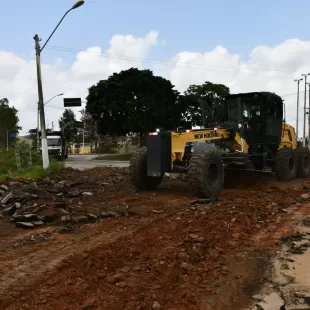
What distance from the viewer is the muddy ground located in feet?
14.6

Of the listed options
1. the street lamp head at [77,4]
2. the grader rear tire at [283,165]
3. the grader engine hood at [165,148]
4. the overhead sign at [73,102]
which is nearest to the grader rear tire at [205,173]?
the grader engine hood at [165,148]

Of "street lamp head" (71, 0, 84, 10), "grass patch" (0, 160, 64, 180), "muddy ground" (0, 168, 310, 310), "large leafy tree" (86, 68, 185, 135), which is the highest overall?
"street lamp head" (71, 0, 84, 10)

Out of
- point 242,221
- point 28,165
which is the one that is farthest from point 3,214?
point 28,165

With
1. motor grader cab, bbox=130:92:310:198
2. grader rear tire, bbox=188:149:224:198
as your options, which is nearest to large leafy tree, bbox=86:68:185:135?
motor grader cab, bbox=130:92:310:198

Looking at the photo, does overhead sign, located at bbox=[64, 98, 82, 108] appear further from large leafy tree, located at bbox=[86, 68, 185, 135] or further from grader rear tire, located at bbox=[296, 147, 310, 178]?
grader rear tire, located at bbox=[296, 147, 310, 178]

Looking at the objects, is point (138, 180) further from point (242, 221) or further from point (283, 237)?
point (283, 237)

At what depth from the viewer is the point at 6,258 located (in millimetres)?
5703

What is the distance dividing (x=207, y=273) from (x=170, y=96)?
124 ft

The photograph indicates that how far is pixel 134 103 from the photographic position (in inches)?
1556

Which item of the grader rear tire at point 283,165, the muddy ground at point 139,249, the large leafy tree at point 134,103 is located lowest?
the muddy ground at point 139,249

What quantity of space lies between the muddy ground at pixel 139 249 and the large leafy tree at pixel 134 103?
29.1m

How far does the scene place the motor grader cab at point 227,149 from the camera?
10.8m

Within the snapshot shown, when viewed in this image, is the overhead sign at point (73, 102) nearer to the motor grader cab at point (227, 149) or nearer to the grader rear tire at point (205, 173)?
the motor grader cab at point (227, 149)

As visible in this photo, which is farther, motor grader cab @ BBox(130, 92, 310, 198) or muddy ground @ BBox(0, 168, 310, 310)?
motor grader cab @ BBox(130, 92, 310, 198)
